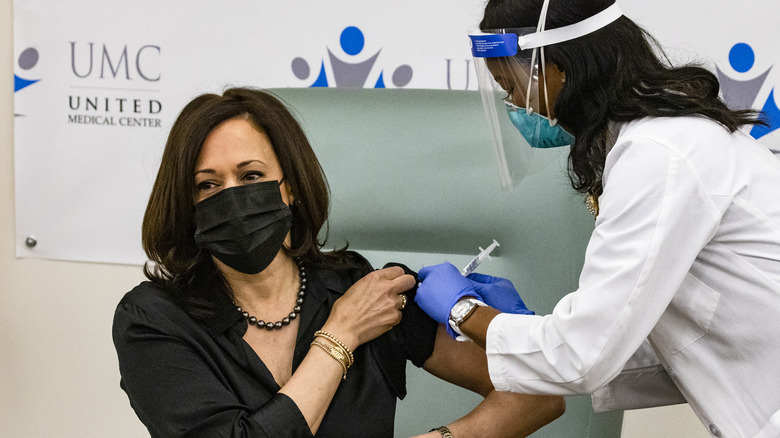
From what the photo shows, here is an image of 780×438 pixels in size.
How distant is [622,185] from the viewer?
3.93 feet

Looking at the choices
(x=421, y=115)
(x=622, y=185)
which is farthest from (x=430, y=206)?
(x=622, y=185)

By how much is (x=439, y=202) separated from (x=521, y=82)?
1.77 ft

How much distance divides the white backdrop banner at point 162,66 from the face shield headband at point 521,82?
0.77m

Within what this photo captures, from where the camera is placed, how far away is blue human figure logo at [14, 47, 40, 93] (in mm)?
2621

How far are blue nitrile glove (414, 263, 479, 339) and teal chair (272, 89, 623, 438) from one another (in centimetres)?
35

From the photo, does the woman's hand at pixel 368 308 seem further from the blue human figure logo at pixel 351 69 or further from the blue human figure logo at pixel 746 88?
the blue human figure logo at pixel 746 88

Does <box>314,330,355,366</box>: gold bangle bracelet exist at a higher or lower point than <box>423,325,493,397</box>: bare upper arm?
higher

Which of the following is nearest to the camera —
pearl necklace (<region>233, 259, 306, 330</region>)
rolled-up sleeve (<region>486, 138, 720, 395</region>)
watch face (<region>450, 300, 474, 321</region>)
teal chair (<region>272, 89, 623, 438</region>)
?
rolled-up sleeve (<region>486, 138, 720, 395</region>)

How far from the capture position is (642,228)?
45.9 inches

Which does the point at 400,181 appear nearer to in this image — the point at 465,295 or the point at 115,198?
the point at 465,295

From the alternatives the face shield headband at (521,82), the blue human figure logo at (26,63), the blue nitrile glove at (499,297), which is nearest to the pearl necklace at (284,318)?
the blue nitrile glove at (499,297)

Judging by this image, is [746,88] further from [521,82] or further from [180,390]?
[180,390]

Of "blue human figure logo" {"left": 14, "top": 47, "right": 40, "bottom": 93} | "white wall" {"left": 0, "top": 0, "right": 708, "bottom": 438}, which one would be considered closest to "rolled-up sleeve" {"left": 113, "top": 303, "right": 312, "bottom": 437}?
"white wall" {"left": 0, "top": 0, "right": 708, "bottom": 438}

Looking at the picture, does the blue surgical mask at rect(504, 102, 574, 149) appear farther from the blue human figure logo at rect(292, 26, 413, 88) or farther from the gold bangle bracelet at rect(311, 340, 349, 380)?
the blue human figure logo at rect(292, 26, 413, 88)
